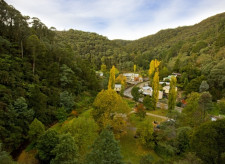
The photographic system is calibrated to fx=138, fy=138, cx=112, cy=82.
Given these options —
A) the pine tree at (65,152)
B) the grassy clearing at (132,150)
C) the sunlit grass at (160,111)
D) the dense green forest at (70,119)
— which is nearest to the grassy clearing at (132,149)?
the grassy clearing at (132,150)

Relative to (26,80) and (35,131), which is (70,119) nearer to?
(35,131)

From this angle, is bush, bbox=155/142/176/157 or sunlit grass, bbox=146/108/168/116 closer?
bush, bbox=155/142/176/157

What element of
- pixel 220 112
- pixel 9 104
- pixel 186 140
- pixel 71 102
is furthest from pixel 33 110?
pixel 220 112

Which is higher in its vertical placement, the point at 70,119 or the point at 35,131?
the point at 35,131

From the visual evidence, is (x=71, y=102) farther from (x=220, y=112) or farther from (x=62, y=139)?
(x=220, y=112)

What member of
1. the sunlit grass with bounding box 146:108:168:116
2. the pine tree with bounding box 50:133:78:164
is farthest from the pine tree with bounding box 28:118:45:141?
the sunlit grass with bounding box 146:108:168:116

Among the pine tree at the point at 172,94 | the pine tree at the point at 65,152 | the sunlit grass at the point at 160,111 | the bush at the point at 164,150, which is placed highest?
the pine tree at the point at 172,94

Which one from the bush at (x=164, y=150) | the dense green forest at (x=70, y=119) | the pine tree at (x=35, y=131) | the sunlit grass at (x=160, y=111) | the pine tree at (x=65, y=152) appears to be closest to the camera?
the dense green forest at (x=70, y=119)

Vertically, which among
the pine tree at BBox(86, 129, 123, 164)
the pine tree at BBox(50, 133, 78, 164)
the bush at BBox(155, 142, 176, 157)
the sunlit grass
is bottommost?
the bush at BBox(155, 142, 176, 157)

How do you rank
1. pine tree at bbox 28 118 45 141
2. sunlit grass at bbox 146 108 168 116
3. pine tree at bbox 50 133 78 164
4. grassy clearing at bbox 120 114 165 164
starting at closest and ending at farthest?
1. pine tree at bbox 50 133 78 164
2. pine tree at bbox 28 118 45 141
3. grassy clearing at bbox 120 114 165 164
4. sunlit grass at bbox 146 108 168 116

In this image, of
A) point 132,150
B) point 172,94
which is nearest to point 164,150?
point 132,150

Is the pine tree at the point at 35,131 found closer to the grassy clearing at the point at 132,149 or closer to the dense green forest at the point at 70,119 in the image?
the dense green forest at the point at 70,119

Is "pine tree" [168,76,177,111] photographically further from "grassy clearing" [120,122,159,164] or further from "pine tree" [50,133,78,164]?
"pine tree" [50,133,78,164]
